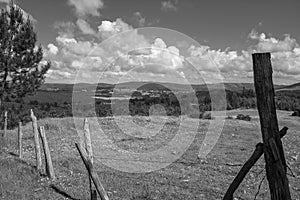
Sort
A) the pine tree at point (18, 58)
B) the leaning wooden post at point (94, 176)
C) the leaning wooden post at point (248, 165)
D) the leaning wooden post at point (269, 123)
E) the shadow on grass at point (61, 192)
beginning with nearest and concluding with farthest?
the leaning wooden post at point (269, 123) < the leaning wooden post at point (248, 165) < the leaning wooden post at point (94, 176) < the shadow on grass at point (61, 192) < the pine tree at point (18, 58)

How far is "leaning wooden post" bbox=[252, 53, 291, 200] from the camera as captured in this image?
12.4 ft

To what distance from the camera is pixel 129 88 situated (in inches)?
543

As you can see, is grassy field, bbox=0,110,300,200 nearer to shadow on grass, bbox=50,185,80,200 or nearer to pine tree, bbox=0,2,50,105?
shadow on grass, bbox=50,185,80,200

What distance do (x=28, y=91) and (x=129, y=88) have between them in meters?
11.3

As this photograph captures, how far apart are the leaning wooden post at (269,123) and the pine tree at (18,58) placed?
20.2 metres

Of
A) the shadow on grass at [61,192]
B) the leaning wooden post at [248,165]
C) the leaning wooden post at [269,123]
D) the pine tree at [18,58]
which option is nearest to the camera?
the leaning wooden post at [269,123]

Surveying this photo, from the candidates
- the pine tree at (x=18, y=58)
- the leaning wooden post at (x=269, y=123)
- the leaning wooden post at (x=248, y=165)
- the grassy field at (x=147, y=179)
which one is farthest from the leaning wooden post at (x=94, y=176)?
the pine tree at (x=18, y=58)

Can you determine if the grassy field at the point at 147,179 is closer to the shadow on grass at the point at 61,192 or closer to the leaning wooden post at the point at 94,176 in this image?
the shadow on grass at the point at 61,192

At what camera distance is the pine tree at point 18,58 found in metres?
21.2

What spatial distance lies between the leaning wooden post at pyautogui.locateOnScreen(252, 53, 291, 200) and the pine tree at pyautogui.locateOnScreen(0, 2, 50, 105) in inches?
796

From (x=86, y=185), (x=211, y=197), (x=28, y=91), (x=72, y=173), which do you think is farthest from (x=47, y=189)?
(x=28, y=91)

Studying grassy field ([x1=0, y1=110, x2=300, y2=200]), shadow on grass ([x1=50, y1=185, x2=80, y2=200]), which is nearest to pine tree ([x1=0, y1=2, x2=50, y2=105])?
grassy field ([x1=0, y1=110, x2=300, y2=200])

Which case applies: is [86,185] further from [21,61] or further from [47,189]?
[21,61]

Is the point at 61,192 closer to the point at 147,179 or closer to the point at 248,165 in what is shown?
the point at 147,179
